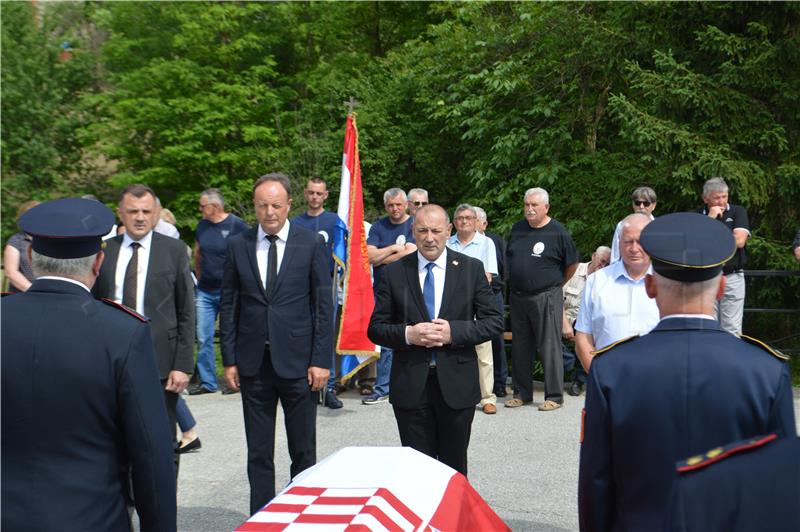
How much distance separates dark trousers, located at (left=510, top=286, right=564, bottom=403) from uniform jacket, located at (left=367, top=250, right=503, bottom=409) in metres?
4.24

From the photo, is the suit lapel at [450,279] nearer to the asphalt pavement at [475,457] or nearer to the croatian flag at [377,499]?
the croatian flag at [377,499]

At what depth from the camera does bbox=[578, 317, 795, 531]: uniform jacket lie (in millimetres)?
2645

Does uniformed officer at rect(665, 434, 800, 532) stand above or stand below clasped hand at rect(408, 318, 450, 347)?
above

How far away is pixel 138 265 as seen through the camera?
578cm

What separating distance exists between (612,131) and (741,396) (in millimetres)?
16619

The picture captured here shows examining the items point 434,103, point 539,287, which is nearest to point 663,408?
point 539,287

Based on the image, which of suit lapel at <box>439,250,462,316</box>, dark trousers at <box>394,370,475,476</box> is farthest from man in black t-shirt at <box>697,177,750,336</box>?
dark trousers at <box>394,370,475,476</box>

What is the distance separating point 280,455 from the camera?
7.87m

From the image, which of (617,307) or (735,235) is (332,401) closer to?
(735,235)

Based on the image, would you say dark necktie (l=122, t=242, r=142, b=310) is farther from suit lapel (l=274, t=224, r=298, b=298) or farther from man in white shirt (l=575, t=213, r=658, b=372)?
man in white shirt (l=575, t=213, r=658, b=372)

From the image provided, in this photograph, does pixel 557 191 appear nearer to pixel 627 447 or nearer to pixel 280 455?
pixel 280 455

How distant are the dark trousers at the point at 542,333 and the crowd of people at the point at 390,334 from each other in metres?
0.02

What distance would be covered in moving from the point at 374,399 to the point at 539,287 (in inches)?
85.7

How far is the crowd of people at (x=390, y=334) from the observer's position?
9.06 ft
